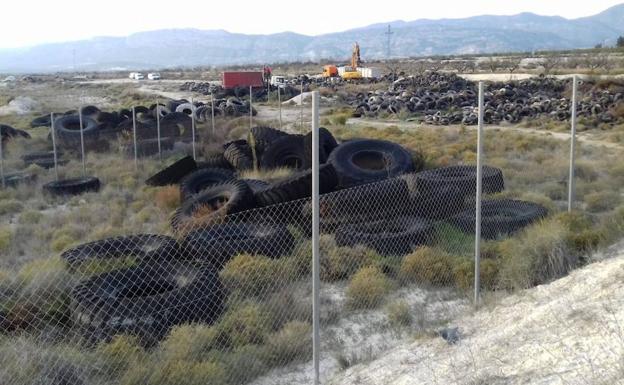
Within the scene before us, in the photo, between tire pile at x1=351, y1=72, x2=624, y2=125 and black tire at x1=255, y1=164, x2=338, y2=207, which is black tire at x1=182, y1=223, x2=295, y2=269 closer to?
black tire at x1=255, y1=164, x2=338, y2=207

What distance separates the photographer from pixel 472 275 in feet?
29.2

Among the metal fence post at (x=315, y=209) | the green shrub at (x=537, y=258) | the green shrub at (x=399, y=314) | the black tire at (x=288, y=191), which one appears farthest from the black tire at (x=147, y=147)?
the metal fence post at (x=315, y=209)

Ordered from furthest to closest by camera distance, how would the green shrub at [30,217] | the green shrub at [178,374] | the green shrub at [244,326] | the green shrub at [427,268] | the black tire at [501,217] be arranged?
1. the green shrub at [30,217]
2. the black tire at [501,217]
3. the green shrub at [427,268]
4. the green shrub at [244,326]
5. the green shrub at [178,374]

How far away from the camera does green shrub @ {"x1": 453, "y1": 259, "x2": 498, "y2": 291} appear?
880 centimetres

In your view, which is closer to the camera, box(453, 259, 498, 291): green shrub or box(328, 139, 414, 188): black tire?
box(453, 259, 498, 291): green shrub

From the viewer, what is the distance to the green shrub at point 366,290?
8438 millimetres

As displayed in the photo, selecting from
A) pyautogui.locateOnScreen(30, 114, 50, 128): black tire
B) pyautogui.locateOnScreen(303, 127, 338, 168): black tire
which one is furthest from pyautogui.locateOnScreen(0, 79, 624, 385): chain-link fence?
pyautogui.locateOnScreen(30, 114, 50, 128): black tire

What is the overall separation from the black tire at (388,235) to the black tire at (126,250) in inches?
107

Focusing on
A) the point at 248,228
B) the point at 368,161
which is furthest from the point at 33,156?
the point at 248,228

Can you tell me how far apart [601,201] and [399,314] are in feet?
24.4

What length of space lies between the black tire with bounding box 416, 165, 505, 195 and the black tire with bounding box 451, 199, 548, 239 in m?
0.61

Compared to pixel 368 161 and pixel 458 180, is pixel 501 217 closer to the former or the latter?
pixel 458 180

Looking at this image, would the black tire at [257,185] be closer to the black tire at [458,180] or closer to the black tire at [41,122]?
the black tire at [458,180]

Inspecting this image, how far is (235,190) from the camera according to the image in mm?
12422
